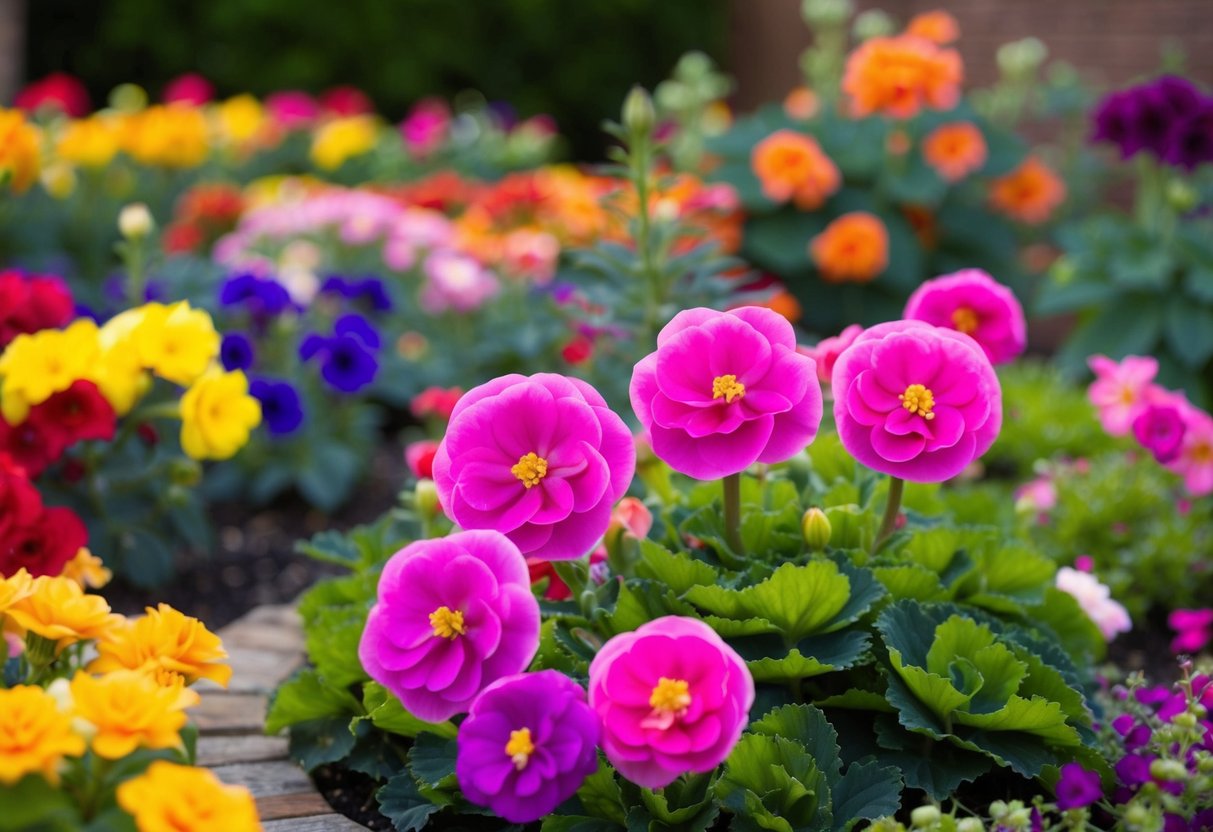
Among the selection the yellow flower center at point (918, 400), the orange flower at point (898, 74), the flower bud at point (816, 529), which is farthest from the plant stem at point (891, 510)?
the orange flower at point (898, 74)

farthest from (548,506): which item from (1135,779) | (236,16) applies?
(236,16)

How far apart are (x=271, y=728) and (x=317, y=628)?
17cm

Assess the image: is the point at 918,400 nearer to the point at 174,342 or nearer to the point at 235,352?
the point at 174,342

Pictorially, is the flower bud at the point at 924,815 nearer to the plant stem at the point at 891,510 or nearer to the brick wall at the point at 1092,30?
the plant stem at the point at 891,510

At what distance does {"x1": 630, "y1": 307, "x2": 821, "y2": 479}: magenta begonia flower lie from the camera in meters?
1.35

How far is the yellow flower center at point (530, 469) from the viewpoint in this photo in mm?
1306

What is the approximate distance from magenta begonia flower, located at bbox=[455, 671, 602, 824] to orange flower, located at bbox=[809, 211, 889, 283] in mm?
3130

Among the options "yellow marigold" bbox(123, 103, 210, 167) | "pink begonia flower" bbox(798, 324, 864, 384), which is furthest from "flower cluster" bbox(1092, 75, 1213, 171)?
"yellow marigold" bbox(123, 103, 210, 167)

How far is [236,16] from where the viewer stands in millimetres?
7793

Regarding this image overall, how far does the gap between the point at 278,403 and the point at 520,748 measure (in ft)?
5.87

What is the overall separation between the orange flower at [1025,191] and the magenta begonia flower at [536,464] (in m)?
3.81

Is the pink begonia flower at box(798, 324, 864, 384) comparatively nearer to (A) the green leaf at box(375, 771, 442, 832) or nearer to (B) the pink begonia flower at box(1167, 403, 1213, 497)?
(A) the green leaf at box(375, 771, 442, 832)

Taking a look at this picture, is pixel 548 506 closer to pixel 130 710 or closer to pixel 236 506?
pixel 130 710

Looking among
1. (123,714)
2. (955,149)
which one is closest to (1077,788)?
(123,714)
